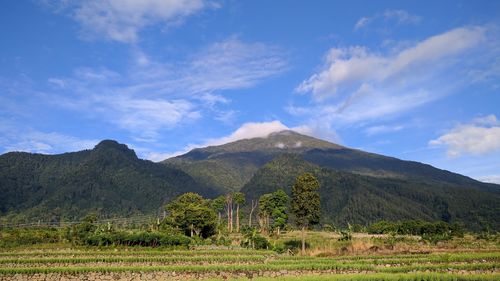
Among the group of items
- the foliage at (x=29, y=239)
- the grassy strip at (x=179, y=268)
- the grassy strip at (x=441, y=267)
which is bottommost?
the grassy strip at (x=441, y=267)

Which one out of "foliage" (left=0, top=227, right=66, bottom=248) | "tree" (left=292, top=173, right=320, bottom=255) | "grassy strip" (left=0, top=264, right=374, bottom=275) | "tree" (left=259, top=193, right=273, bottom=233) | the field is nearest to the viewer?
Answer: the field

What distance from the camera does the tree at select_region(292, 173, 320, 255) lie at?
49.8m

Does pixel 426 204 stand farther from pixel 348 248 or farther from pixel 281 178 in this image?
pixel 348 248

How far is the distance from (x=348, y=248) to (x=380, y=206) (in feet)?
353

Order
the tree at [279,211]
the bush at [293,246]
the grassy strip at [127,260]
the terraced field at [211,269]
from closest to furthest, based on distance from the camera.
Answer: the terraced field at [211,269] < the grassy strip at [127,260] < the bush at [293,246] < the tree at [279,211]

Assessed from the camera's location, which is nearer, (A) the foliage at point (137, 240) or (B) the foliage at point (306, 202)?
(A) the foliage at point (137, 240)

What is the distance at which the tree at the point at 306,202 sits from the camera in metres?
49.8

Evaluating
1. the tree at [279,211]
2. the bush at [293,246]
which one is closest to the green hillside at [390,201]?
the tree at [279,211]

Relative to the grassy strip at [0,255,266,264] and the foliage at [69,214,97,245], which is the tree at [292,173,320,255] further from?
the foliage at [69,214,97,245]

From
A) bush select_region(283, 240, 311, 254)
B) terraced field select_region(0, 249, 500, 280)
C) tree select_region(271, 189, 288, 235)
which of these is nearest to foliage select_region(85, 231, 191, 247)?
terraced field select_region(0, 249, 500, 280)

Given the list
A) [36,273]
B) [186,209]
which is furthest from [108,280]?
[186,209]

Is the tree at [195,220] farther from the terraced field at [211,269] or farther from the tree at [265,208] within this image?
the terraced field at [211,269]

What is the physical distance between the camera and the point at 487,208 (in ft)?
472

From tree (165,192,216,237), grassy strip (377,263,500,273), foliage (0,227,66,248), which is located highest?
tree (165,192,216,237)
